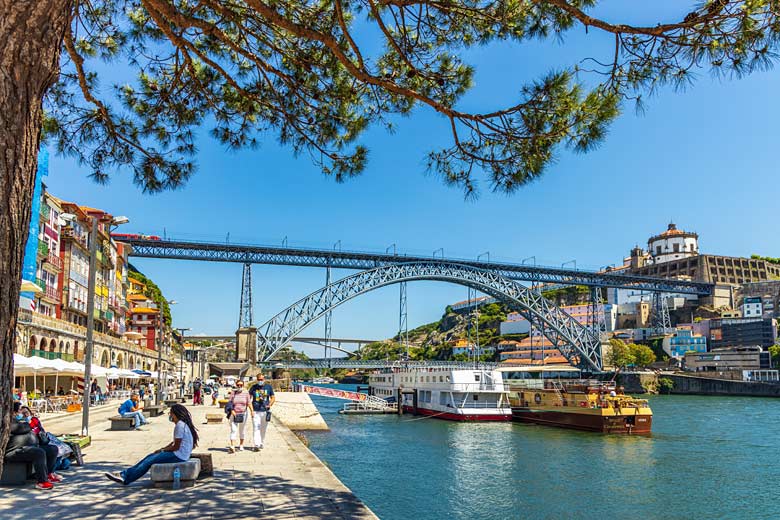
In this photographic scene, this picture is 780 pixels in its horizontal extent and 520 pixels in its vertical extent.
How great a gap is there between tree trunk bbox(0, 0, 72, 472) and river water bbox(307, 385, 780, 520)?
939 cm

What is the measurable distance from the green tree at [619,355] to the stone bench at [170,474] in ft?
201

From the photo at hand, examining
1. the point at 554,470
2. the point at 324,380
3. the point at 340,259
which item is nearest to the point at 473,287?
the point at 340,259

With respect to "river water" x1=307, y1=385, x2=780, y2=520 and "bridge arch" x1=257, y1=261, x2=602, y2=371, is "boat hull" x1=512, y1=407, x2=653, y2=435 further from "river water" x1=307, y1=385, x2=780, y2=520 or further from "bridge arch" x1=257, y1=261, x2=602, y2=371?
"bridge arch" x1=257, y1=261, x2=602, y2=371

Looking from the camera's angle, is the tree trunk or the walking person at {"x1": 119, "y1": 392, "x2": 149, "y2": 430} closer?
the tree trunk

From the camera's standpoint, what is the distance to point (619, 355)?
64.8 meters

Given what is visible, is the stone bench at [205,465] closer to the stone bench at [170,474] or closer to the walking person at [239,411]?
the stone bench at [170,474]

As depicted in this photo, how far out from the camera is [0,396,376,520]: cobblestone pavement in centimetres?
553

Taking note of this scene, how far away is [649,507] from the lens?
1247cm

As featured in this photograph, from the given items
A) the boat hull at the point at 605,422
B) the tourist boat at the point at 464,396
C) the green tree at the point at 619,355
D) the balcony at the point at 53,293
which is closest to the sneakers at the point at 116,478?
the boat hull at the point at 605,422

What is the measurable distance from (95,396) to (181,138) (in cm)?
1900

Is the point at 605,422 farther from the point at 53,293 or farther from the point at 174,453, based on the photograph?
the point at 53,293

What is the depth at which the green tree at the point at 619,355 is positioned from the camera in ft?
211

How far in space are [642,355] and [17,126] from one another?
71.0 metres

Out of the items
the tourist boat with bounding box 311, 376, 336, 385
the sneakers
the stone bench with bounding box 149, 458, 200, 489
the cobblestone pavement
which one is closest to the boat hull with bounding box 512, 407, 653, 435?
the cobblestone pavement
